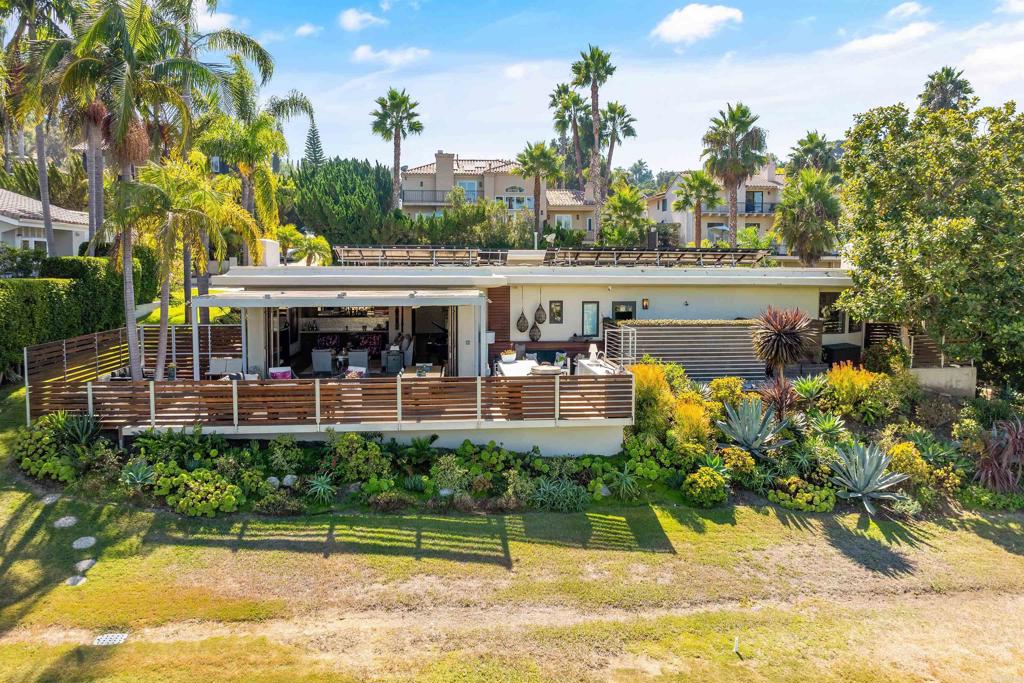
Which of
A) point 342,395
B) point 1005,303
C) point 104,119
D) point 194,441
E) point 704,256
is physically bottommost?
point 194,441

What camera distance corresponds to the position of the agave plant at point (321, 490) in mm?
10852

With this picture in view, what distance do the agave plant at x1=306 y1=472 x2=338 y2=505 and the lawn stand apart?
18.1 inches

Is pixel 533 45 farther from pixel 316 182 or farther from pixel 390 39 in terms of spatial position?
pixel 316 182

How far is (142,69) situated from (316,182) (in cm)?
2897

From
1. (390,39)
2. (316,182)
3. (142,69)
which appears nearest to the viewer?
(142,69)

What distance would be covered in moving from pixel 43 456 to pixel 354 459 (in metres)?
5.39

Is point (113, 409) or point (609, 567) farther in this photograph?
point (113, 409)

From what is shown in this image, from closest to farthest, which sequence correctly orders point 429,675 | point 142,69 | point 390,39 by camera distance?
point 429,675
point 142,69
point 390,39

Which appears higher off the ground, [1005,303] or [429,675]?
[1005,303]

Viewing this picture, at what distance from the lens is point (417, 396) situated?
12031 mm

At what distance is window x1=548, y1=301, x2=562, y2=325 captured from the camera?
19.2 meters

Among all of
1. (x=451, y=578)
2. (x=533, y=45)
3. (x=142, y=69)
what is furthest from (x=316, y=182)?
(x=451, y=578)

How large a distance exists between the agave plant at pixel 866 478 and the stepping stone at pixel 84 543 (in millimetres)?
13163

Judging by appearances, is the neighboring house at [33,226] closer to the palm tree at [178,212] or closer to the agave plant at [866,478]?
the palm tree at [178,212]
